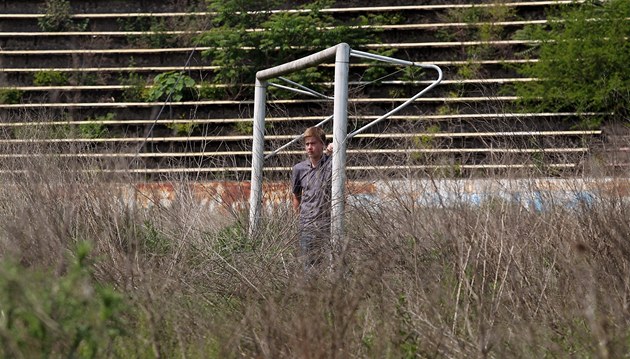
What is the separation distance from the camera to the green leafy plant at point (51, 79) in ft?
82.5

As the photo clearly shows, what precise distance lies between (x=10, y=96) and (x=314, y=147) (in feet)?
55.9

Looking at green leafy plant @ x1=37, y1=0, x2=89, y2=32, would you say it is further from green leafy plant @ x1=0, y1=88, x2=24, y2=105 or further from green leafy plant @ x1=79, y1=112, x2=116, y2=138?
green leafy plant @ x1=79, y1=112, x2=116, y2=138

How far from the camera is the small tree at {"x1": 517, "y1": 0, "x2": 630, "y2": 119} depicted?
21438mm

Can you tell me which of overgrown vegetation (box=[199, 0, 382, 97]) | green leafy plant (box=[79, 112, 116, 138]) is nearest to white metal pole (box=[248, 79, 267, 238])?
green leafy plant (box=[79, 112, 116, 138])

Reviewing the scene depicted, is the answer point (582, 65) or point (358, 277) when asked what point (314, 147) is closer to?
point (358, 277)

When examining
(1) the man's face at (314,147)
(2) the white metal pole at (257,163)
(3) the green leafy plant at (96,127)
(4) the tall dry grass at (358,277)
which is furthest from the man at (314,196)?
(3) the green leafy plant at (96,127)

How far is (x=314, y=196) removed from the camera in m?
8.18

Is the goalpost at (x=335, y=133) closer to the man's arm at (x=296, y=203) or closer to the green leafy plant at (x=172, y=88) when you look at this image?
the man's arm at (x=296, y=203)

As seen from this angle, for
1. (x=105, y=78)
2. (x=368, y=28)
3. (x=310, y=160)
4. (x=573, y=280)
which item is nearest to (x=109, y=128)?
(x=105, y=78)

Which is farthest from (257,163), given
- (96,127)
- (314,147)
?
(96,127)

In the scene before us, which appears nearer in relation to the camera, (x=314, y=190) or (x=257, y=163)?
(x=314, y=190)

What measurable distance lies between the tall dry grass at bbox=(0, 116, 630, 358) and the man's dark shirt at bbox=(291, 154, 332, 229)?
179 millimetres

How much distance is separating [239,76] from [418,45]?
12.1 ft

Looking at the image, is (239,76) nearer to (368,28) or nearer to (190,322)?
(368,28)
